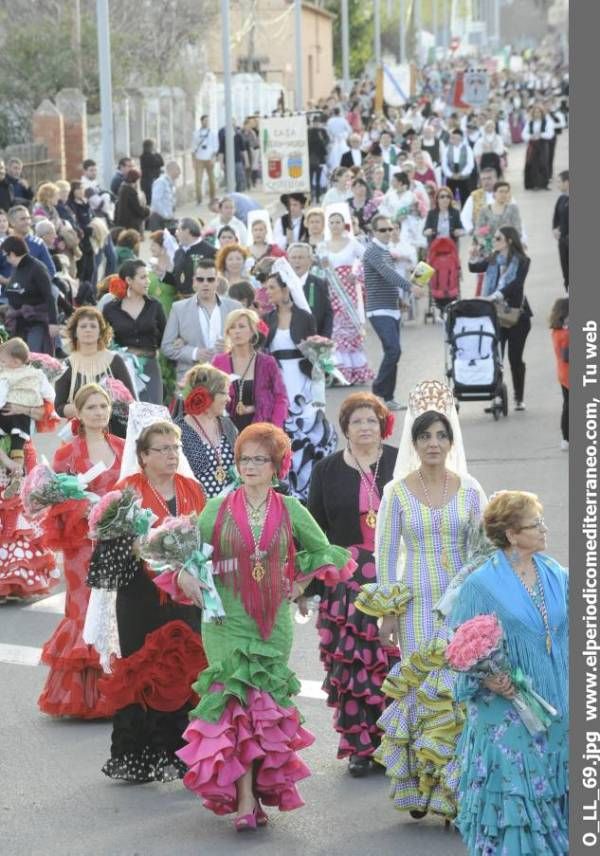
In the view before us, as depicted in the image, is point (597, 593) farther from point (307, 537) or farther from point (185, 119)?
point (185, 119)

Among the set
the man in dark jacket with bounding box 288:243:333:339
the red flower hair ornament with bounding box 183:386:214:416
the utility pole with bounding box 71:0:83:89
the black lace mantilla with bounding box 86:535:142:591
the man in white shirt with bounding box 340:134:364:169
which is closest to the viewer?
the black lace mantilla with bounding box 86:535:142:591

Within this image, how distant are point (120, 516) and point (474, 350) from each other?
393 inches

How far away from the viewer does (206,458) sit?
11.8 metres

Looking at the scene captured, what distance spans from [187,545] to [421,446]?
1.14 m

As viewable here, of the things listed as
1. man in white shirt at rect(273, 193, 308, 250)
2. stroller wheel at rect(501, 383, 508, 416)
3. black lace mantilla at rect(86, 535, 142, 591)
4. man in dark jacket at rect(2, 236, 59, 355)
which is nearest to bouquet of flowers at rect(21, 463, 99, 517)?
black lace mantilla at rect(86, 535, 142, 591)

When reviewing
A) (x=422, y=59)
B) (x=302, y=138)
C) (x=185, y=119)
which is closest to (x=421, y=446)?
(x=302, y=138)

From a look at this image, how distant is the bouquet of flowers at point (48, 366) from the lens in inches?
537

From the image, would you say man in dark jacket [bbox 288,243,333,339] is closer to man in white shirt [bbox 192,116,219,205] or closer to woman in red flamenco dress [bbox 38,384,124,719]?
woman in red flamenco dress [bbox 38,384,124,719]

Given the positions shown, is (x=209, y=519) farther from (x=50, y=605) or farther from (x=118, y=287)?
(x=118, y=287)

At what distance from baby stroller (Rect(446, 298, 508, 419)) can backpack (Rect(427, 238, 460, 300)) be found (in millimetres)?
5393

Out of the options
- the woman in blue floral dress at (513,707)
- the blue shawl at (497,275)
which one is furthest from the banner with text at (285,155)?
the woman in blue floral dress at (513,707)

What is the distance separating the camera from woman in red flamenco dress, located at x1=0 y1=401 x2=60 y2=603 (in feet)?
42.7

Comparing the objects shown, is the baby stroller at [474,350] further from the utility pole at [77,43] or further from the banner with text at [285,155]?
the utility pole at [77,43]

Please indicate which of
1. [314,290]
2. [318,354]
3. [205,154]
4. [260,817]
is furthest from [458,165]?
[260,817]
